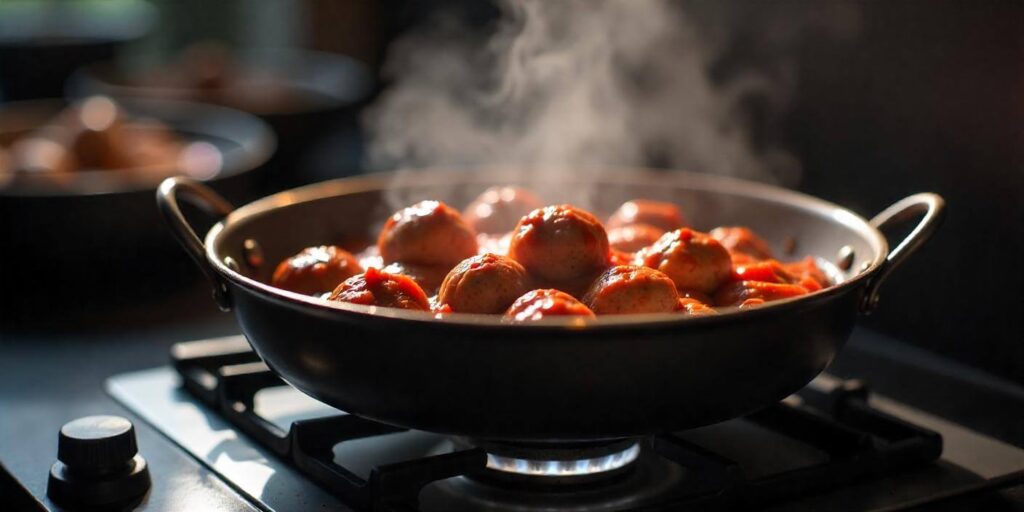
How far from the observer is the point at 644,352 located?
96 centimetres

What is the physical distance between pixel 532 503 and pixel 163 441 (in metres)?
0.49

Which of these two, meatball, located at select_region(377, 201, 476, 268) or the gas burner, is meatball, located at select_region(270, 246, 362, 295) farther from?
the gas burner

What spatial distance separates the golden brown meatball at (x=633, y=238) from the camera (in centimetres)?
140

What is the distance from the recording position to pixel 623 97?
7.27ft

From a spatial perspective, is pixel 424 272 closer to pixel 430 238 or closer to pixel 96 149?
pixel 430 238

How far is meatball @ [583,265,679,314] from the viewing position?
107 centimetres

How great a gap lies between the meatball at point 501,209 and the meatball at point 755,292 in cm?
36

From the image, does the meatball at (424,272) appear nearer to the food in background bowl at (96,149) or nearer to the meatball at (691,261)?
the meatball at (691,261)

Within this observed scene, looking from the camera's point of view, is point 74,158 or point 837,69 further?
point 74,158

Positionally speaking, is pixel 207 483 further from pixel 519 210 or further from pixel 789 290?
pixel 789 290

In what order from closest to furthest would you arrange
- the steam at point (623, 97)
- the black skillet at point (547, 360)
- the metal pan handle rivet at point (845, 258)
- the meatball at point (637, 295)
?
the black skillet at point (547, 360) < the meatball at point (637, 295) < the metal pan handle rivet at point (845, 258) < the steam at point (623, 97)

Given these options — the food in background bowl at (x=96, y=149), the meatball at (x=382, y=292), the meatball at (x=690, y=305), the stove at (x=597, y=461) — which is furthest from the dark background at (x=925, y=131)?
the meatball at (x=382, y=292)

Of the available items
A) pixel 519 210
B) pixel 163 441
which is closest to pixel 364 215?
pixel 519 210

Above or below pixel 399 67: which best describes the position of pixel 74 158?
below
